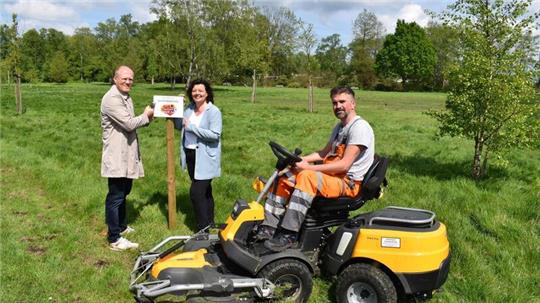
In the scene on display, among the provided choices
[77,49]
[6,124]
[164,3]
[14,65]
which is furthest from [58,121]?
[77,49]

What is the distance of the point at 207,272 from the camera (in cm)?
431

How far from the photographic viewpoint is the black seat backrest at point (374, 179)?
4.59m

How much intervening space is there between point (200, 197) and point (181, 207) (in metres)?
1.39

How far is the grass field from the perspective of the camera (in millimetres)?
4902

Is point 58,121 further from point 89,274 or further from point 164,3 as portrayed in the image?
point 164,3

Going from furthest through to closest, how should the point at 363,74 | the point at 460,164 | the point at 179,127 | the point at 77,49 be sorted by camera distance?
1. the point at 77,49
2. the point at 363,74
3. the point at 460,164
4. the point at 179,127

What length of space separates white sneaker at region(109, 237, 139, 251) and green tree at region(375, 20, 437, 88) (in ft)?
230

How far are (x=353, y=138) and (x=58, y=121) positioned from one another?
15.2m

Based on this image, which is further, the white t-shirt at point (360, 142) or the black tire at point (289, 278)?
the white t-shirt at point (360, 142)

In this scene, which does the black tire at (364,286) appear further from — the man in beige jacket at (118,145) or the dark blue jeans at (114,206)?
the dark blue jeans at (114,206)

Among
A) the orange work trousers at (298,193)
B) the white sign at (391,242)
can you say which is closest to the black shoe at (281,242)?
the orange work trousers at (298,193)

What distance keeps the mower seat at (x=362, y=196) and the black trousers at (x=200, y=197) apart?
217 centimetres

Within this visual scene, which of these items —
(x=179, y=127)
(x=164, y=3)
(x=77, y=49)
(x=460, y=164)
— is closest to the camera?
(x=179, y=127)

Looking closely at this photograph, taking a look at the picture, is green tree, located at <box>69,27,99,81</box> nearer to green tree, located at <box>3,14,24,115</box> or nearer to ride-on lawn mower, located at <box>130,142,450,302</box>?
green tree, located at <box>3,14,24,115</box>
